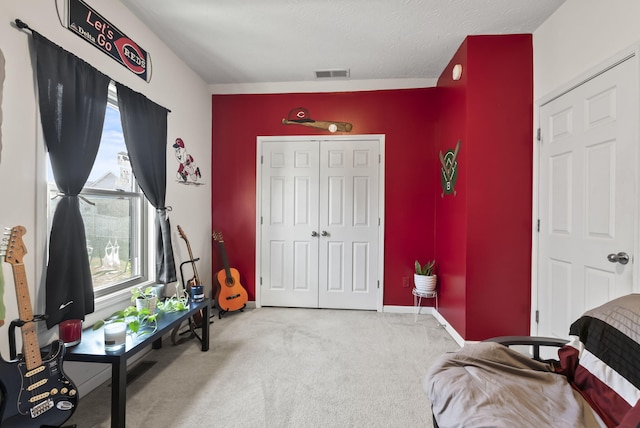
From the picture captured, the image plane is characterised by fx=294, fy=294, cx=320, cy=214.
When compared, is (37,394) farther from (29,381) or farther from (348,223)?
(348,223)

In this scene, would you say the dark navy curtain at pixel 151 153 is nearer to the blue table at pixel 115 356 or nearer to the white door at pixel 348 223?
the blue table at pixel 115 356

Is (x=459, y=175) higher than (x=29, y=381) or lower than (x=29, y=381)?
higher

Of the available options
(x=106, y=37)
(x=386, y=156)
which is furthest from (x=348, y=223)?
(x=106, y=37)

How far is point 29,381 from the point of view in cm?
131

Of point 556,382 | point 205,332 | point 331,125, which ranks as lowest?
point 205,332

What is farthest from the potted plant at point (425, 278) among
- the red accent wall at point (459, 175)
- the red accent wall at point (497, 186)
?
the red accent wall at point (497, 186)

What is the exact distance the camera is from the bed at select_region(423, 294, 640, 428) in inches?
40.8

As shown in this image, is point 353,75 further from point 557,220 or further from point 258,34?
point 557,220

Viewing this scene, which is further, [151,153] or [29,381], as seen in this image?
[151,153]

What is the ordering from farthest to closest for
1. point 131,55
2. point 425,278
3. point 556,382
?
point 425,278 < point 131,55 < point 556,382

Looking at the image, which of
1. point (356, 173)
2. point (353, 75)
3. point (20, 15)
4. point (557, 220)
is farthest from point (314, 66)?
point (557, 220)

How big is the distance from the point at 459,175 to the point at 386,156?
1.03 m

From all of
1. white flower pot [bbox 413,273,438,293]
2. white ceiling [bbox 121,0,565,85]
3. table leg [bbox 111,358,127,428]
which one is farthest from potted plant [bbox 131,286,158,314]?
white flower pot [bbox 413,273,438,293]

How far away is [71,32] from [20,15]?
0.98 feet
